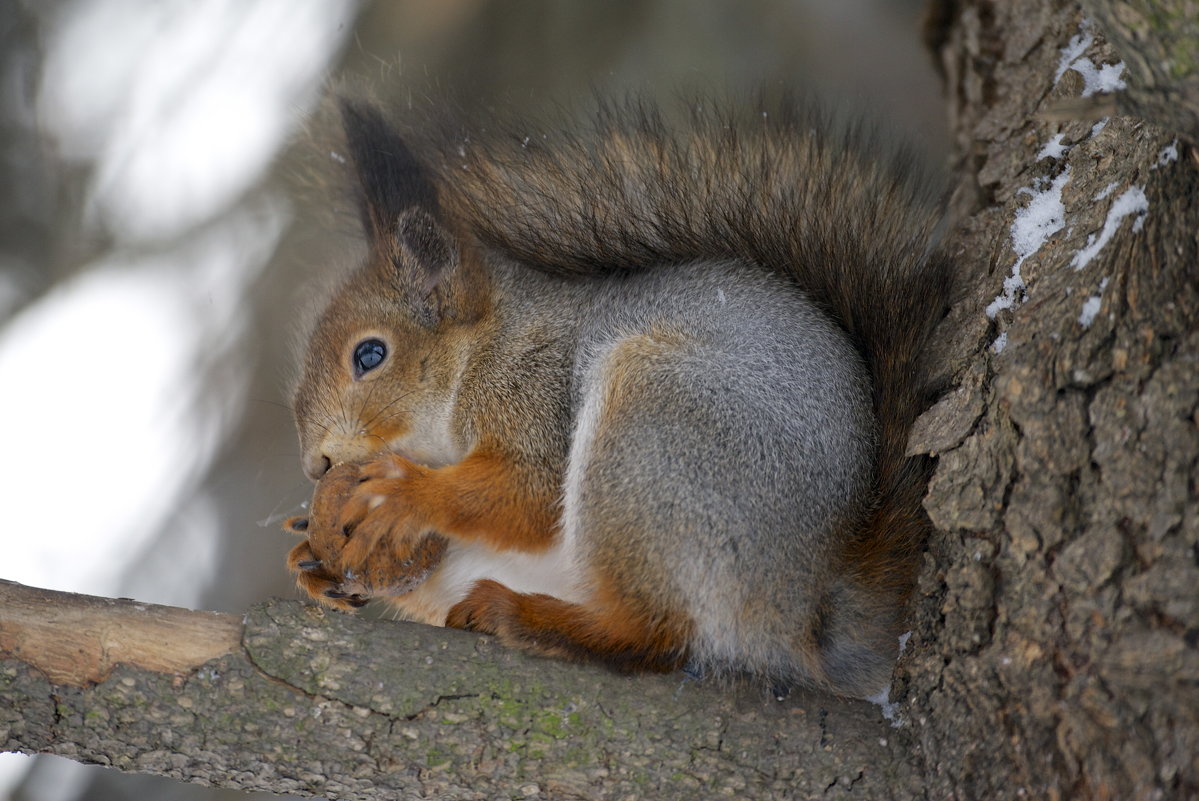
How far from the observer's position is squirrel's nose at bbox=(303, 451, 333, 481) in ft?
6.42

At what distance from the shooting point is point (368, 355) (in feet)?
6.77

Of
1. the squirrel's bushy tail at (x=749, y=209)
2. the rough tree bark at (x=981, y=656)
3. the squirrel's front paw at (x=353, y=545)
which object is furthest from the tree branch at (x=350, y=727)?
the squirrel's bushy tail at (x=749, y=209)

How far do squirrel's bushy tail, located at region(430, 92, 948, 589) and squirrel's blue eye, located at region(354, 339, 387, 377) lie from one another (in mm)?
321

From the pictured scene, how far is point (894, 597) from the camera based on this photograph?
1604 millimetres

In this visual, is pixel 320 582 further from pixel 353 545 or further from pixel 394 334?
pixel 394 334

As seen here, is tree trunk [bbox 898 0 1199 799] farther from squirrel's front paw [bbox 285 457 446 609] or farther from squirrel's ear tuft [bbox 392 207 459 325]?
squirrel's ear tuft [bbox 392 207 459 325]

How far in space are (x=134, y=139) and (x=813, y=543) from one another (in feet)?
7.83

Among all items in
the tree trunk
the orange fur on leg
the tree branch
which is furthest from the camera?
the orange fur on leg

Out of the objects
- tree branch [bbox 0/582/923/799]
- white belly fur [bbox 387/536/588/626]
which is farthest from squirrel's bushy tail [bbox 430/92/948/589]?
white belly fur [bbox 387/536/588/626]

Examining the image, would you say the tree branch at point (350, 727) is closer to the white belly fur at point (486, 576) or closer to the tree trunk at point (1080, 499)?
the tree trunk at point (1080, 499)

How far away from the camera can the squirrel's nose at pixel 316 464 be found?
1.96 meters

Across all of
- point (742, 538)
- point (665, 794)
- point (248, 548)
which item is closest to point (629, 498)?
point (742, 538)

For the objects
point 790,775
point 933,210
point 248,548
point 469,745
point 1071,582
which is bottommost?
point 248,548

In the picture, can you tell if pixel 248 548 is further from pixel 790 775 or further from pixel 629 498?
pixel 790 775
